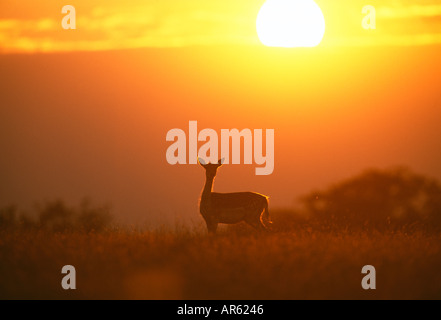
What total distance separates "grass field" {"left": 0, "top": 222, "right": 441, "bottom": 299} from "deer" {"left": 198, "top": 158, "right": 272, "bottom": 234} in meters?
2.57

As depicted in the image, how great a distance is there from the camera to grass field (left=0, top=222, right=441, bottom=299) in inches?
411

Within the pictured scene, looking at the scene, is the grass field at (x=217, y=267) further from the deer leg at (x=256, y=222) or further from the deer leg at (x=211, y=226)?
the deer leg at (x=256, y=222)

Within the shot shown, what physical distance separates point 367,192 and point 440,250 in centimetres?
Result: 2221

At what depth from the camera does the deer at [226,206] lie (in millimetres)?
16453

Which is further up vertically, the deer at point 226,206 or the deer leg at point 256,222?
the deer at point 226,206

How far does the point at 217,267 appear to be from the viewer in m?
11.1

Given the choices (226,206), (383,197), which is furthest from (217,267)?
(383,197)

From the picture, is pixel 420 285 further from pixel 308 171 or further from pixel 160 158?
pixel 308 171

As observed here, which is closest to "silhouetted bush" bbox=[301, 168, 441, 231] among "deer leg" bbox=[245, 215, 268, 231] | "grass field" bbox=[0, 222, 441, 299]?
"deer leg" bbox=[245, 215, 268, 231]

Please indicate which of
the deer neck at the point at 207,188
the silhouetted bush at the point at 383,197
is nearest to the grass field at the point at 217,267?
the deer neck at the point at 207,188

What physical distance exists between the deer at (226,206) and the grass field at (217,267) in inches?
101

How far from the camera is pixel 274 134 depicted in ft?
108

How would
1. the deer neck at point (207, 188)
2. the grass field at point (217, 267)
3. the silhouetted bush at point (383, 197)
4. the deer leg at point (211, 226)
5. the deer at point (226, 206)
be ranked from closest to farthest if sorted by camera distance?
the grass field at point (217, 267) < the deer leg at point (211, 226) < the deer at point (226, 206) < the deer neck at point (207, 188) < the silhouetted bush at point (383, 197)

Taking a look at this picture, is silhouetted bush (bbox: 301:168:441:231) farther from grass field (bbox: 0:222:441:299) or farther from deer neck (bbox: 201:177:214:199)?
grass field (bbox: 0:222:441:299)
